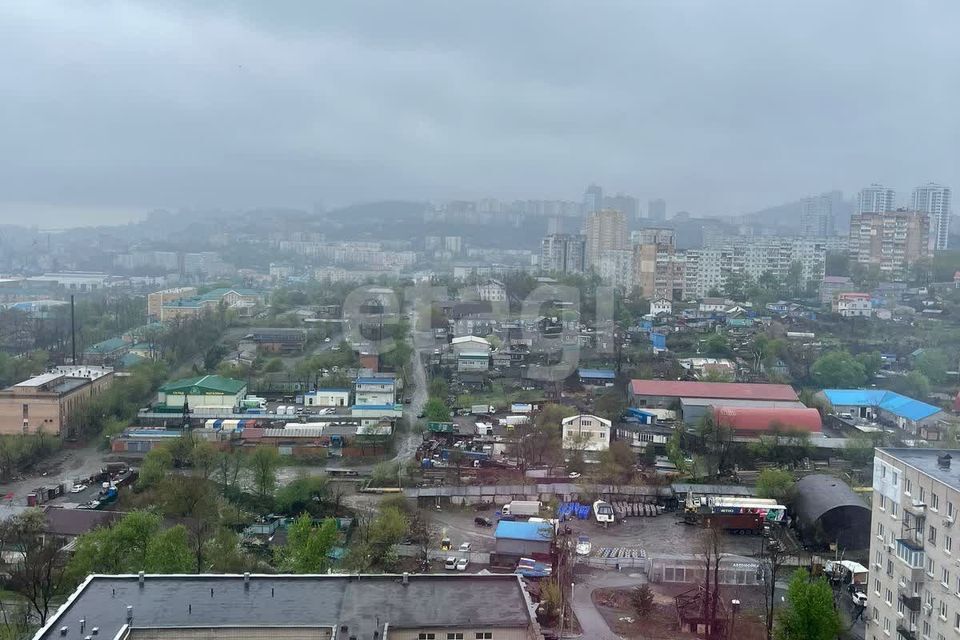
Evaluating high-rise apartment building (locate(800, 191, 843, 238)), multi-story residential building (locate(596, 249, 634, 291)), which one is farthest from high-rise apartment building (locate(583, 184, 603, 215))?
multi-story residential building (locate(596, 249, 634, 291))

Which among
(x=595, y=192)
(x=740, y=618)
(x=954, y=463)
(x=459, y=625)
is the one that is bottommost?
(x=740, y=618)

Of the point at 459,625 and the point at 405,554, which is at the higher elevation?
the point at 459,625

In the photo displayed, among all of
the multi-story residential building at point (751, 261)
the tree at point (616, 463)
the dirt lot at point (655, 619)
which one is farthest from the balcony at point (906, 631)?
the multi-story residential building at point (751, 261)

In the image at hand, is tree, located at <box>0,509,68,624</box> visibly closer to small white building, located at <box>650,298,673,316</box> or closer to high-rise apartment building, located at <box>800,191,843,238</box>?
small white building, located at <box>650,298,673,316</box>

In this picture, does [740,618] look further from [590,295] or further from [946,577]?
[590,295]

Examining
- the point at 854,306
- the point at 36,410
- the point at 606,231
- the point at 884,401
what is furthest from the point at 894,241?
the point at 36,410

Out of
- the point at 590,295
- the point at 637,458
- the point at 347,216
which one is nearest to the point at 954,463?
the point at 637,458
